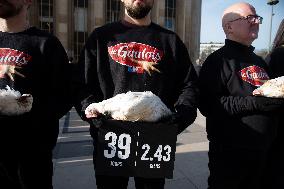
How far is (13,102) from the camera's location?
1.81 meters

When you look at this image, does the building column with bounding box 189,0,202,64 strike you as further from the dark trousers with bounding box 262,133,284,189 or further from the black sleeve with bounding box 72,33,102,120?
the black sleeve with bounding box 72,33,102,120

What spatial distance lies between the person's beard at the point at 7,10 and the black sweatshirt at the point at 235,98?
1.42 meters

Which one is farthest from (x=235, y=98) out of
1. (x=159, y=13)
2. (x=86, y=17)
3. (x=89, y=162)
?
(x=159, y=13)

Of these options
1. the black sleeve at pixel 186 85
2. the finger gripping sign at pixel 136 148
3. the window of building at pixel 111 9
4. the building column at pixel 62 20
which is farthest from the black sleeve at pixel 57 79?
the window of building at pixel 111 9

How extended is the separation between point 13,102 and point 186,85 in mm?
1104

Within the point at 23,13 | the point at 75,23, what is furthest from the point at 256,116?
the point at 75,23

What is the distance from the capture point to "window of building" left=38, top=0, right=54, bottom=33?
29.1m

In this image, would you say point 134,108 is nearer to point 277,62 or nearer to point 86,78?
point 86,78

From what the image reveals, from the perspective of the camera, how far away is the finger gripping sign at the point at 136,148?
→ 1793mm

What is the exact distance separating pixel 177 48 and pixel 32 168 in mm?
1228

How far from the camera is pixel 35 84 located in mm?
2039

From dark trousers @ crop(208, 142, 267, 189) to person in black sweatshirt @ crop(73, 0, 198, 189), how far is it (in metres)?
0.59

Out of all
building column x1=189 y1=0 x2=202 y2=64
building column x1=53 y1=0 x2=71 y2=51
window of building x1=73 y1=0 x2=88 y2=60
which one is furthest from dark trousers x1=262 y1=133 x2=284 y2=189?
building column x1=189 y1=0 x2=202 y2=64

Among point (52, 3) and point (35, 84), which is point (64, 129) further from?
point (52, 3)
